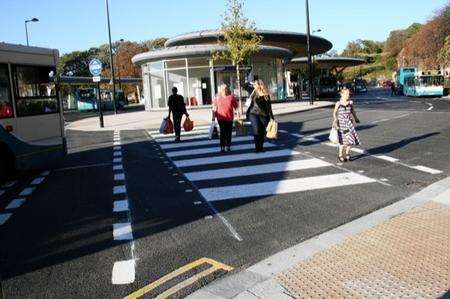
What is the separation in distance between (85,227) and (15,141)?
456 cm

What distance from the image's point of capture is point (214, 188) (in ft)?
29.0

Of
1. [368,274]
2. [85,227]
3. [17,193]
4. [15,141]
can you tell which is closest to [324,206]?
[368,274]

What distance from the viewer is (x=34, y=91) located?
37.0 ft

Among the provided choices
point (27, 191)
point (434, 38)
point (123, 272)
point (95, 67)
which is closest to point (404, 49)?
point (434, 38)

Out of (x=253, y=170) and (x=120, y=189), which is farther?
(x=253, y=170)

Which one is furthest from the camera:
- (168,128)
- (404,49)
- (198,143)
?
(404,49)

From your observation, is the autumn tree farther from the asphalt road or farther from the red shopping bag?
the asphalt road

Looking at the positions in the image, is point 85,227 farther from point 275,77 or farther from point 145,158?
point 275,77

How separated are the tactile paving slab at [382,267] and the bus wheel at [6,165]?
24.5 feet

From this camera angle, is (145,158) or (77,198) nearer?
(77,198)

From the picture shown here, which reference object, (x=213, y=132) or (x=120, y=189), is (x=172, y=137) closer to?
(x=213, y=132)

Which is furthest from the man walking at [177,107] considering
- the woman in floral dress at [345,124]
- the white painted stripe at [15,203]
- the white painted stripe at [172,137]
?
the white painted stripe at [15,203]

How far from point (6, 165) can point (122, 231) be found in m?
5.15

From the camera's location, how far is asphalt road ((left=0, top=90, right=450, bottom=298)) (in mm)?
5141
